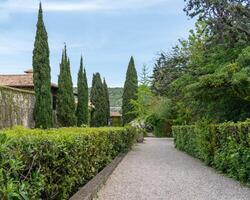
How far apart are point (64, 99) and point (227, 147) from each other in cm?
2019

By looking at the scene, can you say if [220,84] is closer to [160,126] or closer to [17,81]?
[17,81]

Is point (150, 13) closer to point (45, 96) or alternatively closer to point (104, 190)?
point (45, 96)

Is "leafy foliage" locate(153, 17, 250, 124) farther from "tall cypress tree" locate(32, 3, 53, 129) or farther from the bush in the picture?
the bush

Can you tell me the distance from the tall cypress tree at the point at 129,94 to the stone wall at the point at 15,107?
2864 centimetres

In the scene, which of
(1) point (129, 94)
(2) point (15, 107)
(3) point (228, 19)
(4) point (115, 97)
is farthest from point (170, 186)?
(4) point (115, 97)

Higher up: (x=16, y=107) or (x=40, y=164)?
(x=16, y=107)

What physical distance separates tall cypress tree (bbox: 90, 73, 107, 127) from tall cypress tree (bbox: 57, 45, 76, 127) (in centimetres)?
1594

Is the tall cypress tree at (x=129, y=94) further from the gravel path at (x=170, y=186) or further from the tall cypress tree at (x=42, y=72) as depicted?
the gravel path at (x=170, y=186)

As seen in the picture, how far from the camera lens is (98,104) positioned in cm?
4738

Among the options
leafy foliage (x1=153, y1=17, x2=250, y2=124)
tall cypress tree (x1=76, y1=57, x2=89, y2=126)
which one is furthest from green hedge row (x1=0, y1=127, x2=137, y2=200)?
tall cypress tree (x1=76, y1=57, x2=89, y2=126)

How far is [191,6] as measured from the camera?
16516 millimetres

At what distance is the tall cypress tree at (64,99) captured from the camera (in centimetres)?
2959

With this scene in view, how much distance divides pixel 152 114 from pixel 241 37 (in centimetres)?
3047

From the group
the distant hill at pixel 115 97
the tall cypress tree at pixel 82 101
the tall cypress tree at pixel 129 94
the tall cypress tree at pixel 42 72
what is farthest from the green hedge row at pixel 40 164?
the distant hill at pixel 115 97
